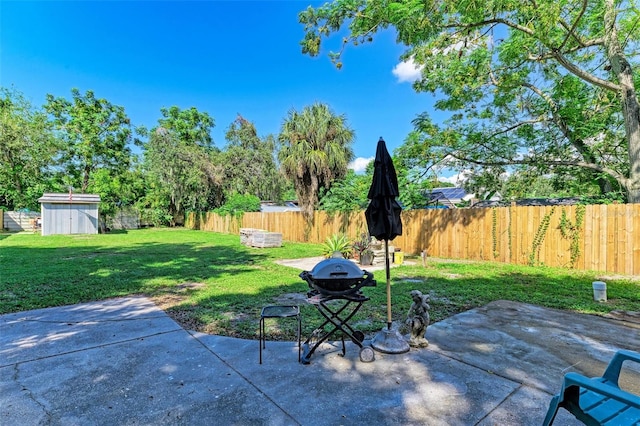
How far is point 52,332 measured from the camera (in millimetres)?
3461

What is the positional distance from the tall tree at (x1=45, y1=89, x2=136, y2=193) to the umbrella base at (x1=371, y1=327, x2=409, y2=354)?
25.8m

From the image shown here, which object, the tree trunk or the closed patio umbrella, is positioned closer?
the closed patio umbrella

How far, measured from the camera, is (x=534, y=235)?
778 cm

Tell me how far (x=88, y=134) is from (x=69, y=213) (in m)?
6.99

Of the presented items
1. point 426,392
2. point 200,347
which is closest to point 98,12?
point 200,347

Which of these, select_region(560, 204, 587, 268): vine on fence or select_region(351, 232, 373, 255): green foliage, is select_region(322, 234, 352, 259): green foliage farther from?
select_region(560, 204, 587, 268): vine on fence

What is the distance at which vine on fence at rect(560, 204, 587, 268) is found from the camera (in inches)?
278

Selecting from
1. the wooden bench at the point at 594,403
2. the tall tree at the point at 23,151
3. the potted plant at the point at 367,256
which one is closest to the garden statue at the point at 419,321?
→ the wooden bench at the point at 594,403

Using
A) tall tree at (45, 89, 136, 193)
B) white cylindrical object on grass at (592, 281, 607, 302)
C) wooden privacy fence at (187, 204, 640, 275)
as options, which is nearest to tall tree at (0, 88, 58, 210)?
tall tree at (45, 89, 136, 193)

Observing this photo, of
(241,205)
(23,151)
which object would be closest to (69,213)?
(23,151)

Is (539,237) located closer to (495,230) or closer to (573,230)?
(573,230)

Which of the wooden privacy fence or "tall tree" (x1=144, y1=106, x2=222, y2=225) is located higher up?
"tall tree" (x1=144, y1=106, x2=222, y2=225)

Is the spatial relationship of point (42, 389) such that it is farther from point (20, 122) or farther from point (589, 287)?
point (20, 122)

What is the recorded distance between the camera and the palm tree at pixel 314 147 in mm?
13445
